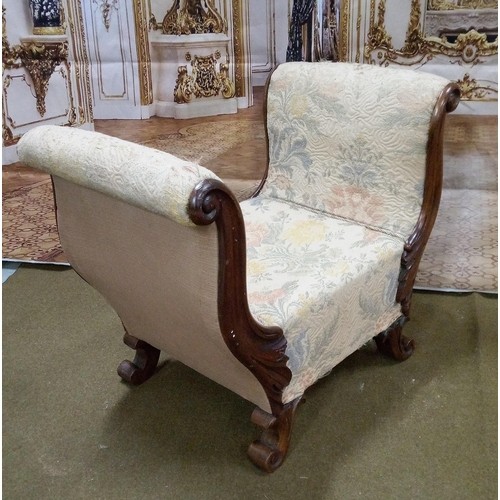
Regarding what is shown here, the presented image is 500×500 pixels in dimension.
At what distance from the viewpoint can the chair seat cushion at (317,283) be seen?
1367 mm

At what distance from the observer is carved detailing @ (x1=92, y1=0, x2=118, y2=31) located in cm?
225

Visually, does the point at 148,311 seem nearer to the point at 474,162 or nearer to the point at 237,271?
the point at 237,271

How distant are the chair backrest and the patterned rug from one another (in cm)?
50

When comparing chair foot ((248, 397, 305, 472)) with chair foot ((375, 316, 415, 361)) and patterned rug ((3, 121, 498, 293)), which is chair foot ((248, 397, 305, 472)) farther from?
patterned rug ((3, 121, 498, 293))

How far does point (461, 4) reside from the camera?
1.90m

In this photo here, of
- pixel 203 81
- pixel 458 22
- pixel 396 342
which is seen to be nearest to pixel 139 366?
pixel 396 342

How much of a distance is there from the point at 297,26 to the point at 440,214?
36.2 inches

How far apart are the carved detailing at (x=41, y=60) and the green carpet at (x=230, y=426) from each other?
109 centimetres

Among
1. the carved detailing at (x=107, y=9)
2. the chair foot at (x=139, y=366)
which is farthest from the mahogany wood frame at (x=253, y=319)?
the carved detailing at (x=107, y=9)

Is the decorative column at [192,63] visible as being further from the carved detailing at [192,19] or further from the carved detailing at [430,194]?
the carved detailing at [430,194]

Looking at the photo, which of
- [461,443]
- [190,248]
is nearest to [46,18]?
[190,248]

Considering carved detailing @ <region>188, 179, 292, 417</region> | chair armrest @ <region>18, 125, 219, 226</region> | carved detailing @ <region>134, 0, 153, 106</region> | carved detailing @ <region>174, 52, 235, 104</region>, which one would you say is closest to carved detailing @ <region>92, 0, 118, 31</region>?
carved detailing @ <region>134, 0, 153, 106</region>

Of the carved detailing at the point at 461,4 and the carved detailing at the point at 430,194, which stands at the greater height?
the carved detailing at the point at 461,4

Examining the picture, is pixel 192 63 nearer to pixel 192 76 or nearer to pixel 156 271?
pixel 192 76
